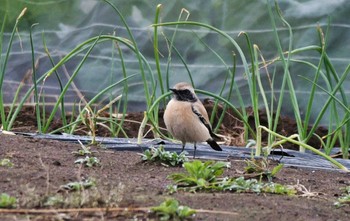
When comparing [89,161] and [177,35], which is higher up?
[177,35]

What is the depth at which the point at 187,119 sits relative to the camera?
6215mm

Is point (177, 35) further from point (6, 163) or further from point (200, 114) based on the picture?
point (6, 163)

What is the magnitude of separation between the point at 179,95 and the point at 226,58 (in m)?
2.96

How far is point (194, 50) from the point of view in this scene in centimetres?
945

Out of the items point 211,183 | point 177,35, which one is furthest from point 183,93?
point 177,35

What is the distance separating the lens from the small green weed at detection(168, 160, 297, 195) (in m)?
4.23

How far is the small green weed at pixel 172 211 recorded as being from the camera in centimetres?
349

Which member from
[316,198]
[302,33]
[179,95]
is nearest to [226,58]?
[302,33]

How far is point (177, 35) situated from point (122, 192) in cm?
593

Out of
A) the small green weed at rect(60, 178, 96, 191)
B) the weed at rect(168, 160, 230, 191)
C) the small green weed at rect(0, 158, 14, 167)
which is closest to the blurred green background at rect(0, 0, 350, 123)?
the small green weed at rect(0, 158, 14, 167)

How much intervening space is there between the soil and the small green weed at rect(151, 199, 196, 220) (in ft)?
0.19

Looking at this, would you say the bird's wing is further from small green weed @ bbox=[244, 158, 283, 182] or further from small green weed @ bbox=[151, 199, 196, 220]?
small green weed @ bbox=[151, 199, 196, 220]

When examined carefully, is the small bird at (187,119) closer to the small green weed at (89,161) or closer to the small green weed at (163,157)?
the small green weed at (163,157)

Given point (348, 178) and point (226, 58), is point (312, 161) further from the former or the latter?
point (226, 58)
